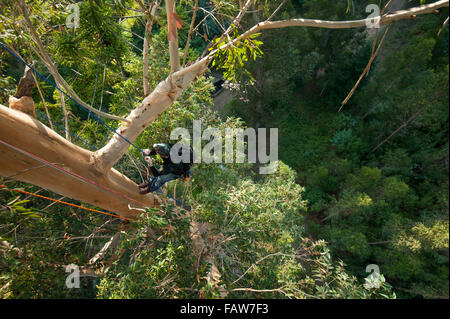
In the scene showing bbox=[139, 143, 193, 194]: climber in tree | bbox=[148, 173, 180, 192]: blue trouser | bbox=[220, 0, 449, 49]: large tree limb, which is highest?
Result: bbox=[220, 0, 449, 49]: large tree limb

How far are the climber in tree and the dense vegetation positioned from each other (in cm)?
44

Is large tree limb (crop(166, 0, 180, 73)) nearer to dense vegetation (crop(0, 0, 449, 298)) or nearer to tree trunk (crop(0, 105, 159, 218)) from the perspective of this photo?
dense vegetation (crop(0, 0, 449, 298))

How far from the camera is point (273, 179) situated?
6164mm

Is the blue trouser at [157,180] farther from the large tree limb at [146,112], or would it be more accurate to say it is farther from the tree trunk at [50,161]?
the large tree limb at [146,112]

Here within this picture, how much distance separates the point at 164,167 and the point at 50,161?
119 cm

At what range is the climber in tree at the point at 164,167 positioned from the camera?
119 inches

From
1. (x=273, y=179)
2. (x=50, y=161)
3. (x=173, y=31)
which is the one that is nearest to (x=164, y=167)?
(x=50, y=161)

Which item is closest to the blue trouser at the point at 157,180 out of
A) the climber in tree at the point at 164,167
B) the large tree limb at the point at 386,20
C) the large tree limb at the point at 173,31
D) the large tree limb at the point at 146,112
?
the climber in tree at the point at 164,167

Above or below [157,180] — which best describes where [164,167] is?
above

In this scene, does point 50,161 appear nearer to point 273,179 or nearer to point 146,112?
point 146,112

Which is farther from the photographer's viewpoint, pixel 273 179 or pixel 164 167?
pixel 273 179

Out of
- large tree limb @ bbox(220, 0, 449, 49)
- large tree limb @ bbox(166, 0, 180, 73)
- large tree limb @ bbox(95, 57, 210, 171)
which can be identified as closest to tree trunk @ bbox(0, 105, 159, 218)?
large tree limb @ bbox(95, 57, 210, 171)

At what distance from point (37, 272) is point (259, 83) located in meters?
9.27

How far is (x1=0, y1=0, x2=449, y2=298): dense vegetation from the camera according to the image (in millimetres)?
2930
